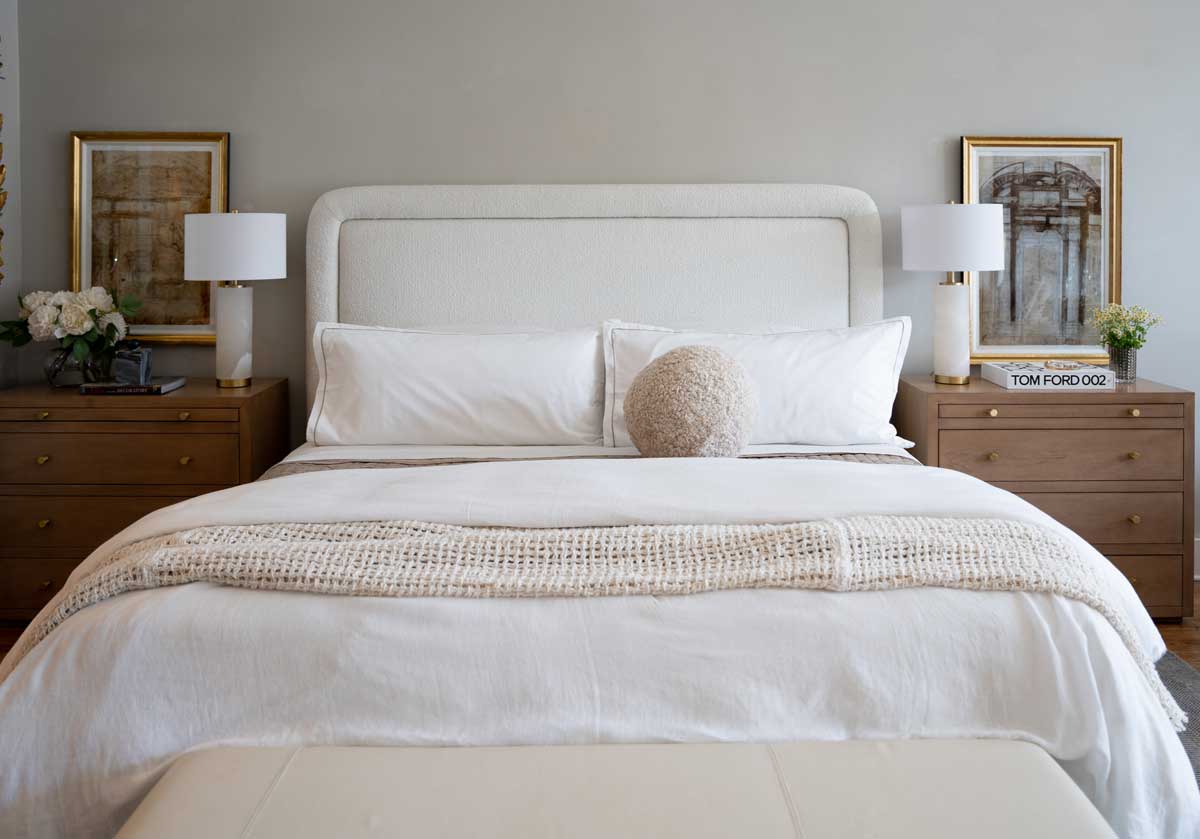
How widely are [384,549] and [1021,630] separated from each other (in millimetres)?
1022

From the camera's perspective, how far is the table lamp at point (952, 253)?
135 inches

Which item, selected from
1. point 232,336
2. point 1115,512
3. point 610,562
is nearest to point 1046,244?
point 1115,512

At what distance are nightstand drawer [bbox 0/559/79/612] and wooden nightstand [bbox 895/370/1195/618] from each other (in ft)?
8.97

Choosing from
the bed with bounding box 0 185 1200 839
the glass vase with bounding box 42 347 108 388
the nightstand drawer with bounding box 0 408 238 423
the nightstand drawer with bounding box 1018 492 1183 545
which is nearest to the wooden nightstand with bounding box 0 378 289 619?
the nightstand drawer with bounding box 0 408 238 423

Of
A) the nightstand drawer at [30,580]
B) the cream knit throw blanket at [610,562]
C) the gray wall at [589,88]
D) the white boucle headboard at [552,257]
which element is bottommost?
the nightstand drawer at [30,580]

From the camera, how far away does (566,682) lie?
1.62 m

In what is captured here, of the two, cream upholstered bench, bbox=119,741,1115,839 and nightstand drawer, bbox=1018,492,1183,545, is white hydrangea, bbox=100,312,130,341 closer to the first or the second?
cream upholstered bench, bbox=119,741,1115,839

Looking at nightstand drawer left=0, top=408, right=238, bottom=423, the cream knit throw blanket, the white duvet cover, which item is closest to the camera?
the white duvet cover

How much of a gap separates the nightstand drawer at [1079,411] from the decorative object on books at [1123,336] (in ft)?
0.80

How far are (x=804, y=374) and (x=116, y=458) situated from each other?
212 centimetres

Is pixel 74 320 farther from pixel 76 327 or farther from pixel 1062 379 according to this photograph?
pixel 1062 379

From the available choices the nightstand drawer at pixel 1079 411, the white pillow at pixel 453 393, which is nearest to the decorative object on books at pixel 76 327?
the white pillow at pixel 453 393

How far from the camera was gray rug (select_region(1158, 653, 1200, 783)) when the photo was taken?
8.35ft

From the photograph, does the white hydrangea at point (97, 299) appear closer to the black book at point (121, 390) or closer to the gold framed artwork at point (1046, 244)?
the black book at point (121, 390)
